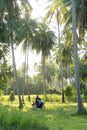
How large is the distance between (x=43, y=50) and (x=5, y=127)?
167 ft

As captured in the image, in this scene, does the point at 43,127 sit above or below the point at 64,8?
below

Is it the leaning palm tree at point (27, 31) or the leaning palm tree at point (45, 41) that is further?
the leaning palm tree at point (45, 41)

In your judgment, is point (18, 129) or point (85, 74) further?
point (85, 74)

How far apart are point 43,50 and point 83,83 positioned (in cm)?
902

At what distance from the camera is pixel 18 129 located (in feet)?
37.2

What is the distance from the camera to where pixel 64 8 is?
105 feet

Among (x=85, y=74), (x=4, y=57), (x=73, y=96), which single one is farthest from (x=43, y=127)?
(x=85, y=74)

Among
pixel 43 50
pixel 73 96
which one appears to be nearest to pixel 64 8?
pixel 73 96

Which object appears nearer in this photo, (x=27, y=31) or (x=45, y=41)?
(x=27, y=31)

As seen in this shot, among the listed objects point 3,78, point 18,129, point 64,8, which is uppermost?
point 64,8

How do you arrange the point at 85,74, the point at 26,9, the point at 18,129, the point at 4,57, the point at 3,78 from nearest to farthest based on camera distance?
the point at 18,129, the point at 26,9, the point at 4,57, the point at 3,78, the point at 85,74

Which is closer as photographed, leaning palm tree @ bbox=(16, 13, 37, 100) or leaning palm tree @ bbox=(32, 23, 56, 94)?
leaning palm tree @ bbox=(16, 13, 37, 100)

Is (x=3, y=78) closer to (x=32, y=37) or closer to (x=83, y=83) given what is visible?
(x=32, y=37)

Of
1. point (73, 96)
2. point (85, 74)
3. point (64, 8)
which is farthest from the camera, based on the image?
point (85, 74)
